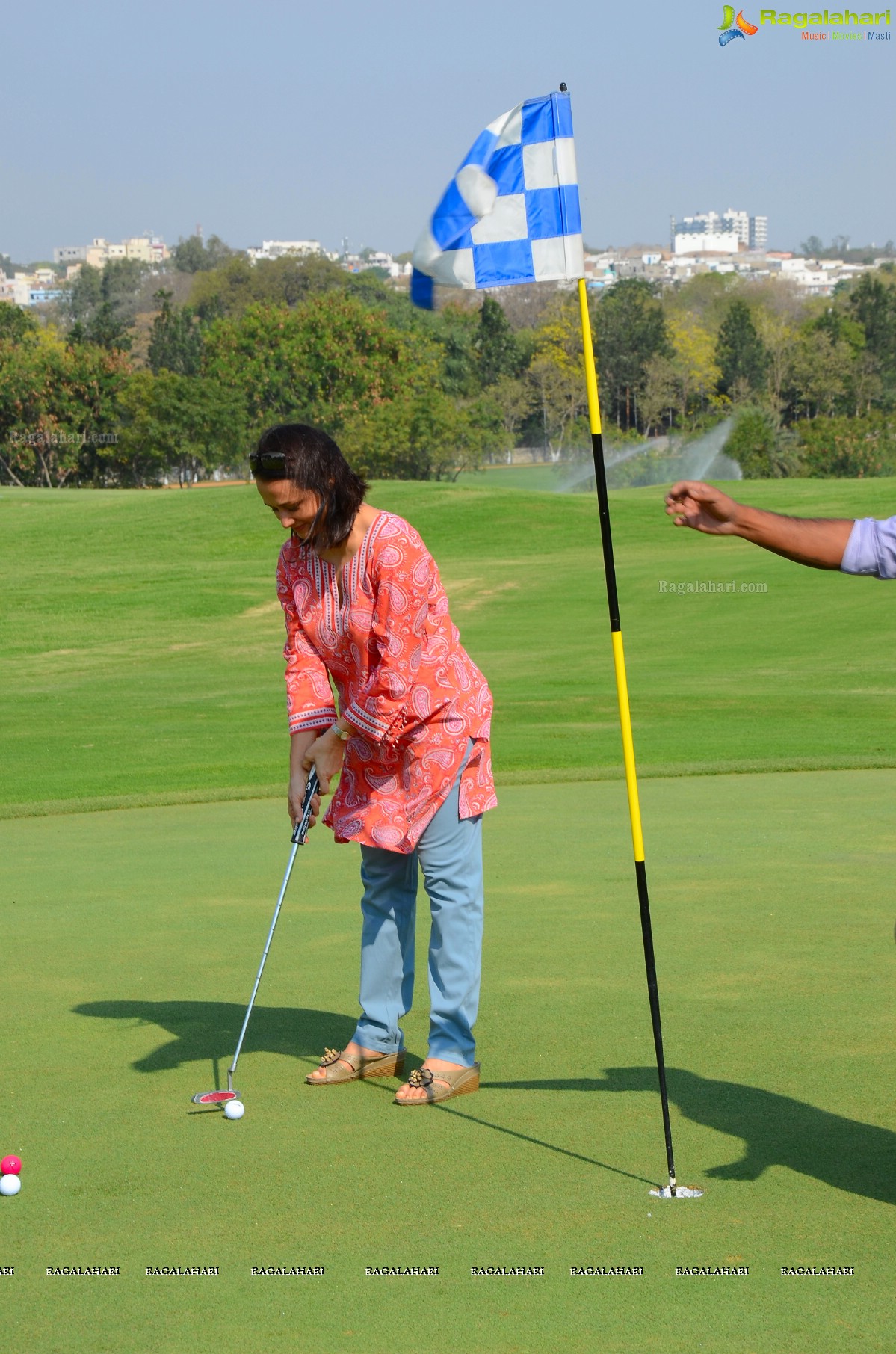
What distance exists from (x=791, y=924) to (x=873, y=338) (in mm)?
69455

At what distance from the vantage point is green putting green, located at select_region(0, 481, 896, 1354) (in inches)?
109

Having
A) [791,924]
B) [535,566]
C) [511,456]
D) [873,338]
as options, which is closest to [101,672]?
[535,566]

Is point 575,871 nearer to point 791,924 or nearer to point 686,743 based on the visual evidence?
point 791,924

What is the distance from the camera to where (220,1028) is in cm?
480

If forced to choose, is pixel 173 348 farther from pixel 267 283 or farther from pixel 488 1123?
pixel 488 1123

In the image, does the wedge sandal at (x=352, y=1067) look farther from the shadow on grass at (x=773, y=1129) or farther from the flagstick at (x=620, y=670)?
the flagstick at (x=620, y=670)

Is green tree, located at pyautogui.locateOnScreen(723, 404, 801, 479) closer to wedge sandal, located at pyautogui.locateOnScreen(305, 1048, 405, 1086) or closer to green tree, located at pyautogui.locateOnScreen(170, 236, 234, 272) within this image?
wedge sandal, located at pyautogui.locateOnScreen(305, 1048, 405, 1086)

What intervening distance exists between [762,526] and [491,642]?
18663 millimetres

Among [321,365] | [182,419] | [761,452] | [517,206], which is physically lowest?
[761,452]

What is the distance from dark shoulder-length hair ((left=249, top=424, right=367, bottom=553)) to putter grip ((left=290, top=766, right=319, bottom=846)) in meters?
0.69

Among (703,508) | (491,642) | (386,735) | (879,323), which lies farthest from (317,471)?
(879,323)

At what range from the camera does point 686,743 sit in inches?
486

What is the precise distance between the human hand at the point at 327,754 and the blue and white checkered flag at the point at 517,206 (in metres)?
1.31

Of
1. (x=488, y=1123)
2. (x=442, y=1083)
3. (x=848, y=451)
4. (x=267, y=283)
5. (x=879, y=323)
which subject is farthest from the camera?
(x=267, y=283)
